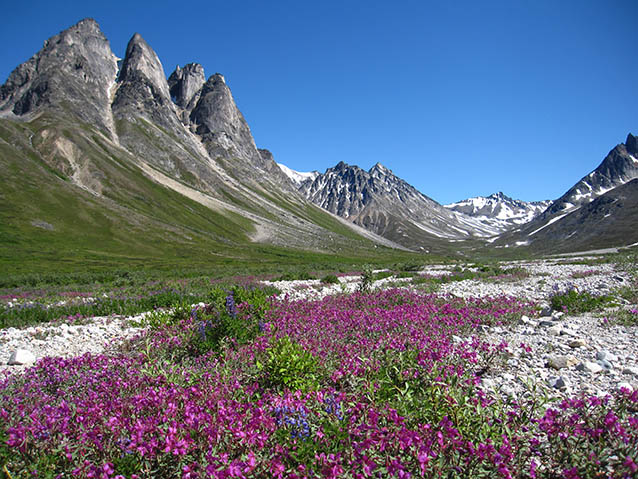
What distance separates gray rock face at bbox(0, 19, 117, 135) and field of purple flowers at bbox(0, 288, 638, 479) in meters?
198

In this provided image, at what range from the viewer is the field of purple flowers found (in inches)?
138

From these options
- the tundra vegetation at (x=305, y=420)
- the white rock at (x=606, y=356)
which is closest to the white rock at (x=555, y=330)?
the white rock at (x=606, y=356)

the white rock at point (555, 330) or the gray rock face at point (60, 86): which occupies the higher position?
the gray rock face at point (60, 86)

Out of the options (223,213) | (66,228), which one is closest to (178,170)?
(223,213)

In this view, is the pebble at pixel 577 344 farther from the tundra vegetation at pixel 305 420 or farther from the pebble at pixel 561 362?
the tundra vegetation at pixel 305 420

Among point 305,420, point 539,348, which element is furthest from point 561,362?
point 305,420

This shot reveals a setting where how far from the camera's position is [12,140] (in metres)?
→ 120

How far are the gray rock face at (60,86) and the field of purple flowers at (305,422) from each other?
650ft

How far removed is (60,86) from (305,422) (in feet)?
734

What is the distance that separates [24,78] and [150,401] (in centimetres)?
25751

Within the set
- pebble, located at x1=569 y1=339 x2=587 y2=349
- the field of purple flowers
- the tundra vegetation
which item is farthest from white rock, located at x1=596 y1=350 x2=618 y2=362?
the field of purple flowers

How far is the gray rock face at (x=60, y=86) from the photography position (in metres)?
162

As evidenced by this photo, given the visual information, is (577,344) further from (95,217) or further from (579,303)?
(95,217)

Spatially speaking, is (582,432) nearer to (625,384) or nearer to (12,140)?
(625,384)
